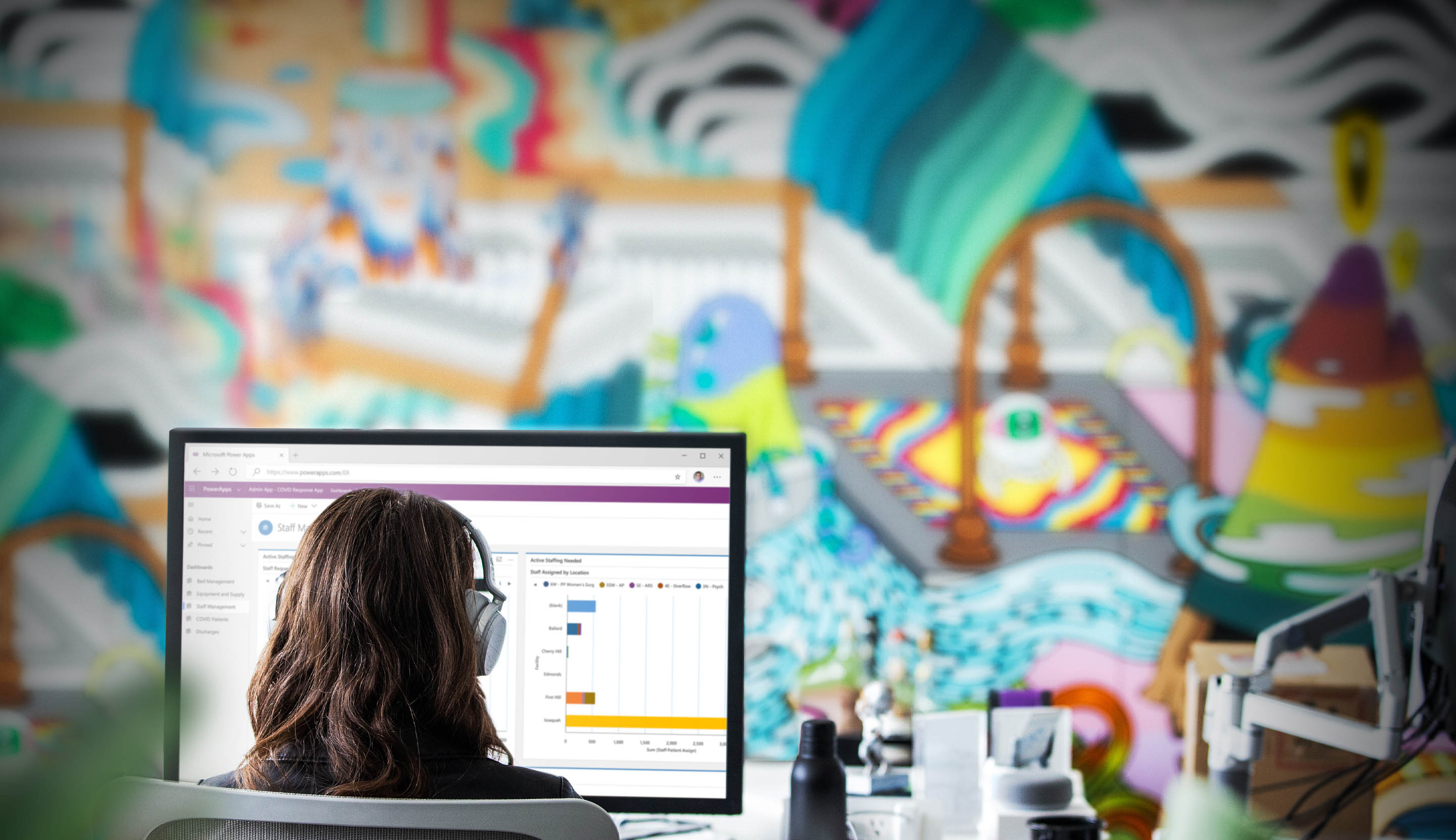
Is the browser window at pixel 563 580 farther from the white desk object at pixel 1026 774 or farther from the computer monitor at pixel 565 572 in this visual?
Answer: the white desk object at pixel 1026 774

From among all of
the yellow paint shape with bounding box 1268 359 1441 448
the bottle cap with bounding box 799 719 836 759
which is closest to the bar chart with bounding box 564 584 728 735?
the bottle cap with bounding box 799 719 836 759

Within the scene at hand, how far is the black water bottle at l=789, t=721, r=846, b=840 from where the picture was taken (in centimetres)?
136

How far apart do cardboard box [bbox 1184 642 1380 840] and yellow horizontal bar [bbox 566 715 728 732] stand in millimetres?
957

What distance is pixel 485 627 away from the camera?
1.17 meters

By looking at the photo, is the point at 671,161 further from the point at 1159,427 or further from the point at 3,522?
the point at 3,522

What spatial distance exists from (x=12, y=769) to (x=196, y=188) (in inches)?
88.7

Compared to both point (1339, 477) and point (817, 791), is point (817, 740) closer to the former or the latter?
point (817, 791)

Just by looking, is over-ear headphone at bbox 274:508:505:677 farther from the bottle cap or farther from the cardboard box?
the cardboard box

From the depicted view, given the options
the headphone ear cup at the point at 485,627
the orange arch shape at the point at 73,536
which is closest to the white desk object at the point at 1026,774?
the headphone ear cup at the point at 485,627

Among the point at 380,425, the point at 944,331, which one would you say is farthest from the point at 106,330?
the point at 944,331

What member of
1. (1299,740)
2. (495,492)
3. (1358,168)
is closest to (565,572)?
(495,492)

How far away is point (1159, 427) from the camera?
7.10ft

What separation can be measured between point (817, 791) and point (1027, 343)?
1143 millimetres

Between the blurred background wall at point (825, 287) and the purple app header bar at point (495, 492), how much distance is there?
0.80m
